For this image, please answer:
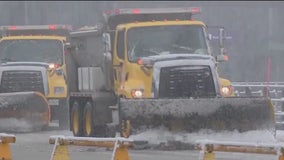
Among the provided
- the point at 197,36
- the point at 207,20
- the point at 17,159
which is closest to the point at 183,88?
the point at 197,36

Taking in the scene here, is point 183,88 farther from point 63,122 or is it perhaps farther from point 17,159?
point 63,122

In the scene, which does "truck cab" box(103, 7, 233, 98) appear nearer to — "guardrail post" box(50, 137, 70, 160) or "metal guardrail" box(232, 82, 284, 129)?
"metal guardrail" box(232, 82, 284, 129)

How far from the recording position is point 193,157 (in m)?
15.5

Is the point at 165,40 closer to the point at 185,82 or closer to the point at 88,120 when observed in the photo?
the point at 185,82

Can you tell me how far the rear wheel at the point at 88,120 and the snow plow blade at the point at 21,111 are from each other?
10.5 ft

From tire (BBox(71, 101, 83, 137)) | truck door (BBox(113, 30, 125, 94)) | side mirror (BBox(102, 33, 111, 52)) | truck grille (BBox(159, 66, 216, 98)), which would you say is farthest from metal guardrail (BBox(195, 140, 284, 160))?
tire (BBox(71, 101, 83, 137))

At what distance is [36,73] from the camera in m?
24.6

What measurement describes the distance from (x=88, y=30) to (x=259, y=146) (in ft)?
34.1

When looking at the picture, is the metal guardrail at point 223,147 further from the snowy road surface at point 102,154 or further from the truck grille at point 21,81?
the truck grille at point 21,81

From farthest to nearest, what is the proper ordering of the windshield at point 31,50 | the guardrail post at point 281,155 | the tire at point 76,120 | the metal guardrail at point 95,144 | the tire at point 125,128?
the windshield at point 31,50 → the tire at point 76,120 → the tire at point 125,128 → the metal guardrail at point 95,144 → the guardrail post at point 281,155

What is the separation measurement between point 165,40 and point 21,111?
6.15 meters

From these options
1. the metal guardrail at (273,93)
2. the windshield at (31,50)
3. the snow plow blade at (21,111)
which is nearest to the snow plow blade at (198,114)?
the metal guardrail at (273,93)

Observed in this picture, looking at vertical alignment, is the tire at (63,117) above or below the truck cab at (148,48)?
below

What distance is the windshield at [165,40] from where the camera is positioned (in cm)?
1830
